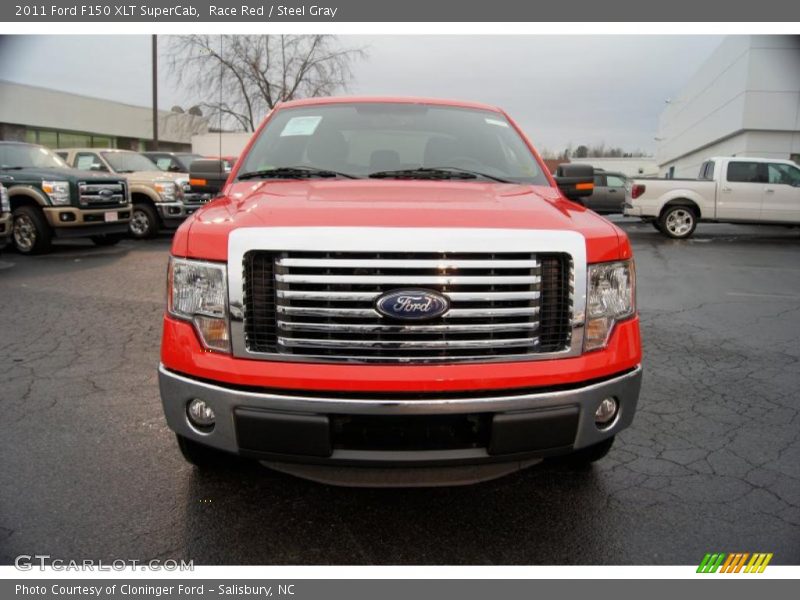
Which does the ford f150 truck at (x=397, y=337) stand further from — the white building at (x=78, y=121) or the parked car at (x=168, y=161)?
the white building at (x=78, y=121)

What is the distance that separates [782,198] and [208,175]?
47.5ft

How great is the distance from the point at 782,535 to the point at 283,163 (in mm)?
3047

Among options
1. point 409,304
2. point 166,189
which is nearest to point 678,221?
point 166,189

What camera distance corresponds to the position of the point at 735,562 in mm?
2328

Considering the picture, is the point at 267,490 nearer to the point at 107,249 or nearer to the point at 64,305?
the point at 64,305

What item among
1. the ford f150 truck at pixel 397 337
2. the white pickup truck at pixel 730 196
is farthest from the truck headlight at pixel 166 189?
the ford f150 truck at pixel 397 337

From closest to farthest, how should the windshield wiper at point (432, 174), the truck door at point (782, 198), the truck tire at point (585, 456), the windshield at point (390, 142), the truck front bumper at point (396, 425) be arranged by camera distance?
the truck front bumper at point (396, 425), the truck tire at point (585, 456), the windshield wiper at point (432, 174), the windshield at point (390, 142), the truck door at point (782, 198)

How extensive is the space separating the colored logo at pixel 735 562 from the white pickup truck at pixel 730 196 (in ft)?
42.7

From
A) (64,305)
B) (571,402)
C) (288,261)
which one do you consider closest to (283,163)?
(288,261)

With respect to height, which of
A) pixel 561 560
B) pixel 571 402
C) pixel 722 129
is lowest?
pixel 561 560

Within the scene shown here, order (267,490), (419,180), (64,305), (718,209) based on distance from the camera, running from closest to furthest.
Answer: (267,490) < (419,180) < (64,305) < (718,209)

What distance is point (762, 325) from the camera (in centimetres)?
609

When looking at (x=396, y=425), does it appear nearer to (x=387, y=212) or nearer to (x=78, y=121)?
(x=387, y=212)

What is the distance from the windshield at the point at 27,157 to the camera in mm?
10336
